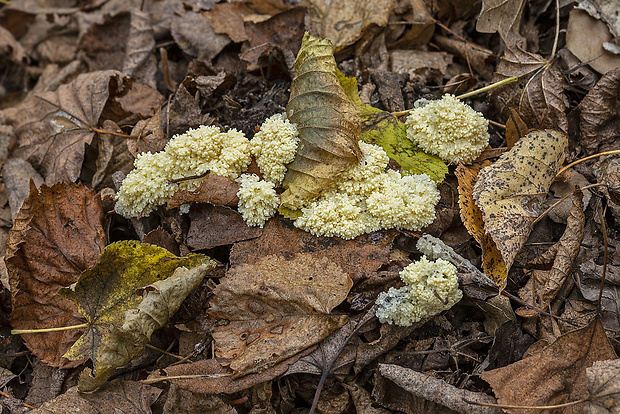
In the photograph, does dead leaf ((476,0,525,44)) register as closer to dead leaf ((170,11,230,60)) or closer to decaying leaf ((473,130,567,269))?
decaying leaf ((473,130,567,269))

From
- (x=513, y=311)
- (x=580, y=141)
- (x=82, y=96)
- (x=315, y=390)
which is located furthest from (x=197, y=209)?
(x=580, y=141)

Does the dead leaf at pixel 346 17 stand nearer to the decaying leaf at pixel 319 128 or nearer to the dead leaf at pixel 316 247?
the decaying leaf at pixel 319 128

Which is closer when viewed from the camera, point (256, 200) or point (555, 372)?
point (555, 372)

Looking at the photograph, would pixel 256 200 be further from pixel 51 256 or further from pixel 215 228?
pixel 51 256

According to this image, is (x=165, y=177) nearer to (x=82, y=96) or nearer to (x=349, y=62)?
(x=82, y=96)

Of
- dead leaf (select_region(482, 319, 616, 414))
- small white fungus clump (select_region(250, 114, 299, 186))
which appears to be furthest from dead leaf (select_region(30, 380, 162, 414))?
dead leaf (select_region(482, 319, 616, 414))

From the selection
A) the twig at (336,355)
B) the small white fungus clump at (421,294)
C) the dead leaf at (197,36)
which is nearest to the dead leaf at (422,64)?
the dead leaf at (197,36)

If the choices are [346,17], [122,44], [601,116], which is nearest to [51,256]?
[122,44]
